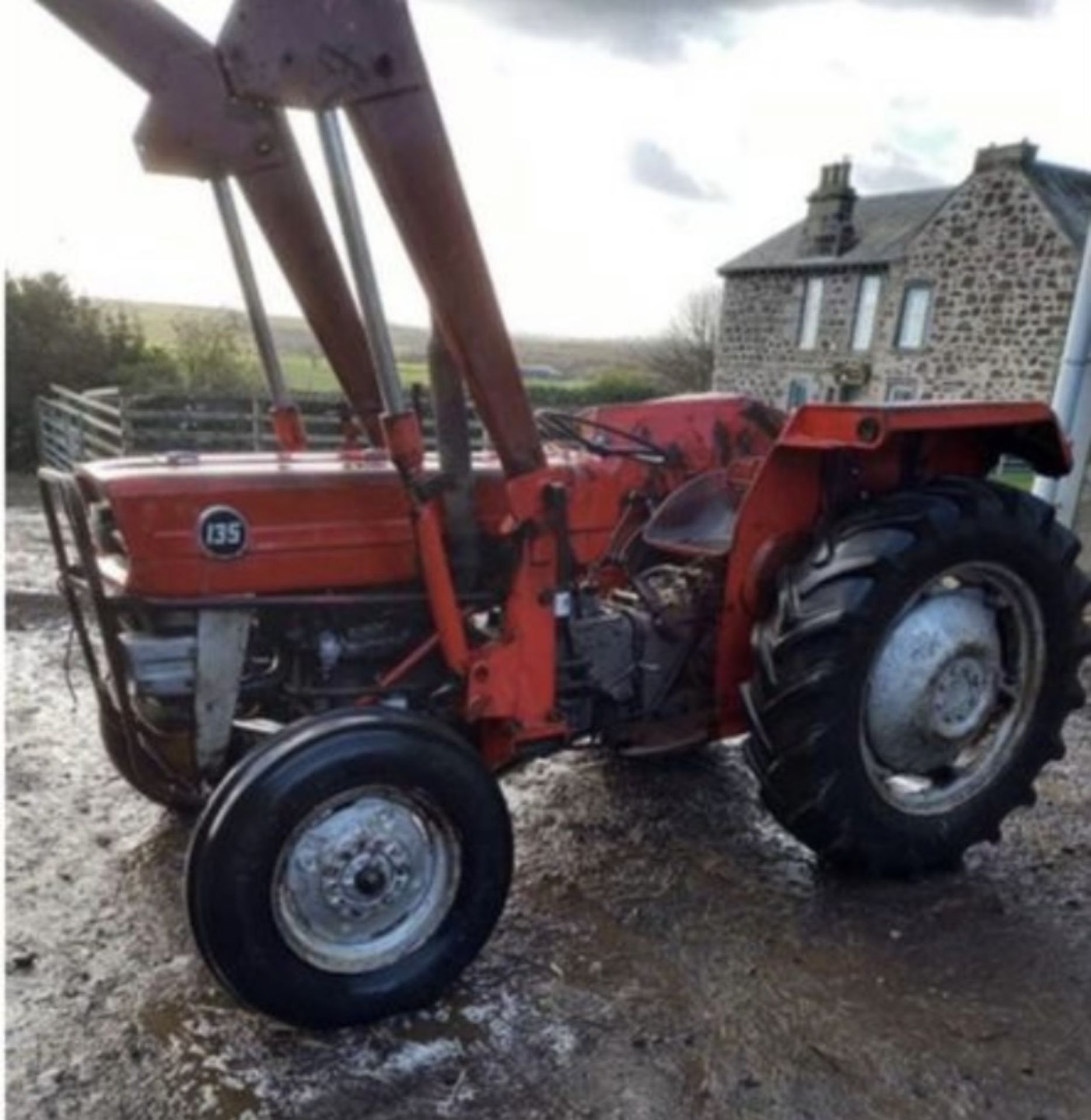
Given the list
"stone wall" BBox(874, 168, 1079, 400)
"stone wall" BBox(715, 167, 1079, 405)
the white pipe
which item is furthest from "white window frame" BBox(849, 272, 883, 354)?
the white pipe

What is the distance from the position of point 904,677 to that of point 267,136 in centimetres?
232

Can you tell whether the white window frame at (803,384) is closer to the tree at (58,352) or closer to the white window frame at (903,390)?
the white window frame at (903,390)

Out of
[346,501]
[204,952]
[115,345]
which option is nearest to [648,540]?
[346,501]

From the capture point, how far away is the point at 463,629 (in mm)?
2797

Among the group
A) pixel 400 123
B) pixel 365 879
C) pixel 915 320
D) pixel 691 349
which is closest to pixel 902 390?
pixel 915 320

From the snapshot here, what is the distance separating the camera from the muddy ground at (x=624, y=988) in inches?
89.0

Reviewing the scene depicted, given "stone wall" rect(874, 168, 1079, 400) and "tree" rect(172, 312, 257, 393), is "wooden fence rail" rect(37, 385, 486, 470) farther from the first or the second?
"stone wall" rect(874, 168, 1079, 400)

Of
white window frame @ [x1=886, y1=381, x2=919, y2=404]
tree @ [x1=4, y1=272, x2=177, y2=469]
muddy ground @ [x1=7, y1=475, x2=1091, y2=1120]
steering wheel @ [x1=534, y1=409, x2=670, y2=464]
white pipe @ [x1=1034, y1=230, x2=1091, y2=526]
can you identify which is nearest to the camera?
muddy ground @ [x1=7, y1=475, x2=1091, y2=1120]

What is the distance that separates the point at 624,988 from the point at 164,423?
913cm

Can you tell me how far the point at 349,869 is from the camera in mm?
2408

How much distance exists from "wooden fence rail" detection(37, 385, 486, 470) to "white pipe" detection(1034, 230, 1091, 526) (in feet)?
17.3

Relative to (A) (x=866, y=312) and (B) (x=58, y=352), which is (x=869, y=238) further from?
(B) (x=58, y=352)

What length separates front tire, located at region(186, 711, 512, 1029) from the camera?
226cm

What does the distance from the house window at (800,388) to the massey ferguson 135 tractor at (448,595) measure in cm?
1945
